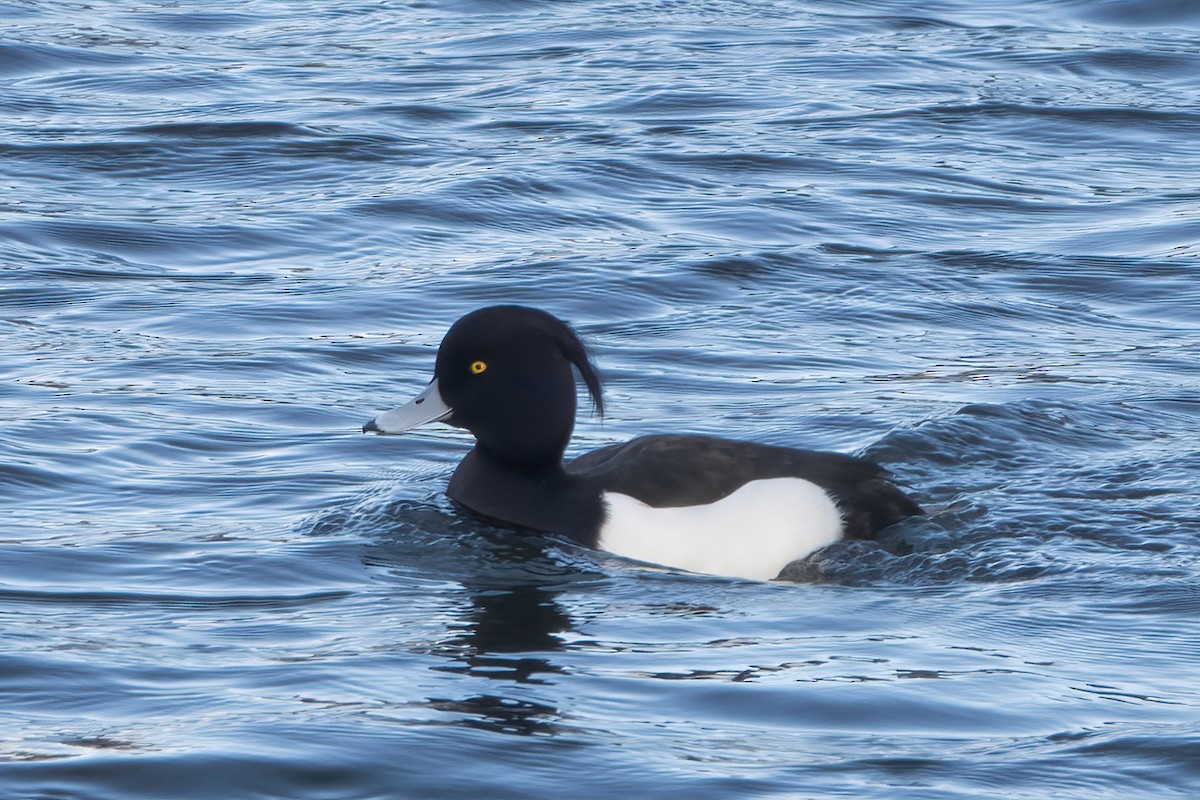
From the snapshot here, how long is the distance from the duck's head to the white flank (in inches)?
17.5

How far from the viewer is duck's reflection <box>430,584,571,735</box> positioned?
513 centimetres

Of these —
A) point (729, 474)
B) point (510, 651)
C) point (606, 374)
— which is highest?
point (729, 474)

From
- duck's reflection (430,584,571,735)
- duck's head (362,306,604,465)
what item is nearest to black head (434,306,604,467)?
duck's head (362,306,604,465)

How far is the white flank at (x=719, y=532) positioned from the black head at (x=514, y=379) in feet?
1.42

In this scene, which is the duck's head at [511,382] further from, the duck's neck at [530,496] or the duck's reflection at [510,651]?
the duck's reflection at [510,651]

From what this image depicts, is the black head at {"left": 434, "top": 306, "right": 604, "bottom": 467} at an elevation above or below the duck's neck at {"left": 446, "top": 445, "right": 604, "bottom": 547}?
above

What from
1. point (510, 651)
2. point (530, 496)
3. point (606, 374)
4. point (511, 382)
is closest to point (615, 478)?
point (530, 496)

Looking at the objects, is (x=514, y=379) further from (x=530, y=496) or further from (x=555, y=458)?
→ (x=530, y=496)

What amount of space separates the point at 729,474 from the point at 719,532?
21cm

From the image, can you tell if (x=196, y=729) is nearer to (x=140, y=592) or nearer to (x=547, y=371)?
(x=140, y=592)

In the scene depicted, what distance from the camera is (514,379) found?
707 cm

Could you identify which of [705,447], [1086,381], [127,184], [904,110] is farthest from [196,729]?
[904,110]

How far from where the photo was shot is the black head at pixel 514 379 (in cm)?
704

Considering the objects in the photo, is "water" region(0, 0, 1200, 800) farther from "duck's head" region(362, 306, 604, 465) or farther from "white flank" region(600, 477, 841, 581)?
"duck's head" region(362, 306, 604, 465)
